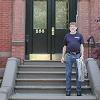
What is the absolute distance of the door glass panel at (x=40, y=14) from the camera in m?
13.7

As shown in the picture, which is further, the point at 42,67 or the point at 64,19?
the point at 64,19

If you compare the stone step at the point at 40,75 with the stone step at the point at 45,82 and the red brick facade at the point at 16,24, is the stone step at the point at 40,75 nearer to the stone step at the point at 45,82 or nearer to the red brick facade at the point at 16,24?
the stone step at the point at 45,82

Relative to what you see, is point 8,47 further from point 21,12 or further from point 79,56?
A: point 79,56

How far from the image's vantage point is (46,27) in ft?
44.9

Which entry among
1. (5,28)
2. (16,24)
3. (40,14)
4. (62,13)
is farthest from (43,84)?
(62,13)

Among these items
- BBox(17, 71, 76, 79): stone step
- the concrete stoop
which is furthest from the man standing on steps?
BBox(17, 71, 76, 79): stone step

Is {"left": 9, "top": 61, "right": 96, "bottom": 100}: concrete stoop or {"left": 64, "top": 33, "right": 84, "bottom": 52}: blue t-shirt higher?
{"left": 64, "top": 33, "right": 84, "bottom": 52}: blue t-shirt

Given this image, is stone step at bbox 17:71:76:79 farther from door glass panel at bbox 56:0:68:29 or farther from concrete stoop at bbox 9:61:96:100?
door glass panel at bbox 56:0:68:29

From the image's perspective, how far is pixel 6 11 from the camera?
1309 cm

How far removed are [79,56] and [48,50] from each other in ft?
11.8

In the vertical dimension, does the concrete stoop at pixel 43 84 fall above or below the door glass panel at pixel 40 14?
below

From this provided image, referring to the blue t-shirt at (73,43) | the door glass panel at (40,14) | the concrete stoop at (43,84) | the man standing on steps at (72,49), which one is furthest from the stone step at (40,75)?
the door glass panel at (40,14)

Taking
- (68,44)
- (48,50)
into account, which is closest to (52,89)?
(68,44)

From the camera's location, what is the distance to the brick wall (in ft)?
42.9
